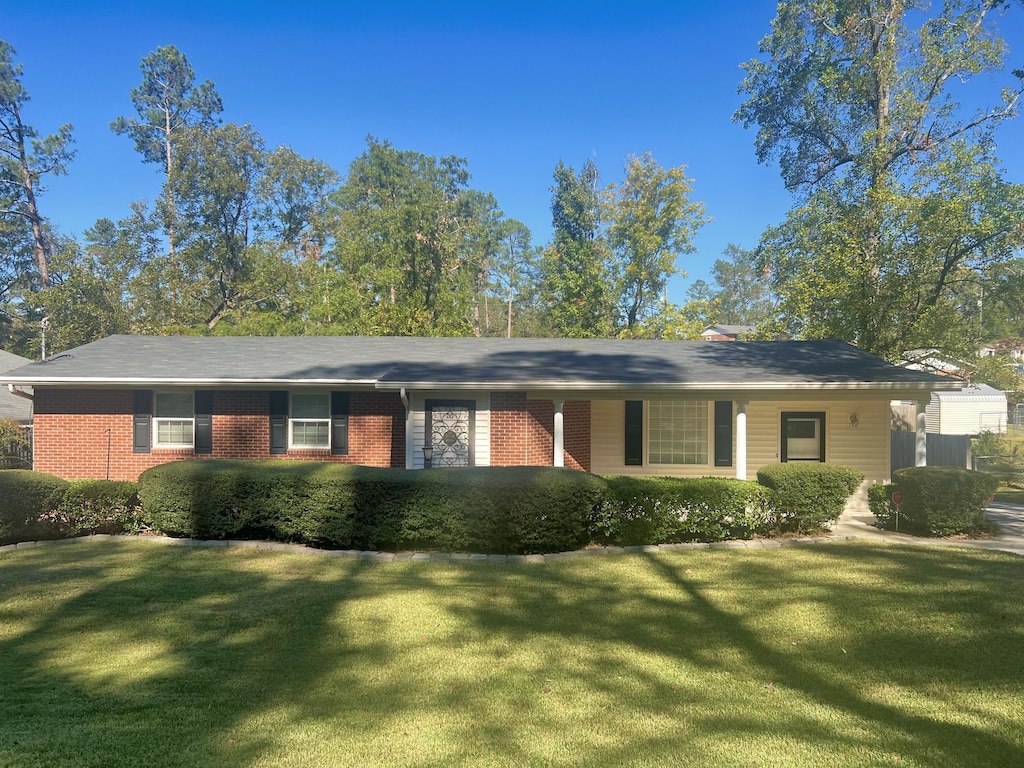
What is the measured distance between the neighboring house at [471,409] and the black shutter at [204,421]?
25 mm

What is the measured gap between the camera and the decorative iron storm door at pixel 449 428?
1409cm

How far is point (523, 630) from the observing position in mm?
6258

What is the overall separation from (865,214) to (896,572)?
16.2 metres

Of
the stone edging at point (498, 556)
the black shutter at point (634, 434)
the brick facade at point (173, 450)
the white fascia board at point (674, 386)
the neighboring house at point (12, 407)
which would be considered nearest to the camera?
the stone edging at point (498, 556)

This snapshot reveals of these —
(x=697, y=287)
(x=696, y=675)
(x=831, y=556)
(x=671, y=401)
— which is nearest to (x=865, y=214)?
(x=671, y=401)

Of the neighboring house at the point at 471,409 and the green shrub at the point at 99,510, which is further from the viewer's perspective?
the neighboring house at the point at 471,409

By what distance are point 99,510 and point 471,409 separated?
23.7 feet

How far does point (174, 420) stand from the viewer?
14758 mm

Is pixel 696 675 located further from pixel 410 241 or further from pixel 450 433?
pixel 410 241

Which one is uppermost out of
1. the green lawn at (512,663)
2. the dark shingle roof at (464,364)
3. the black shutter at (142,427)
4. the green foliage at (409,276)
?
the green foliage at (409,276)

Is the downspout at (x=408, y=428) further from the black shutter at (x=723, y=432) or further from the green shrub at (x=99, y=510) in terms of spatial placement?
the black shutter at (x=723, y=432)

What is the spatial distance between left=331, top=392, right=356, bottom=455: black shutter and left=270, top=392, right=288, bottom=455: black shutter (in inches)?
44.0

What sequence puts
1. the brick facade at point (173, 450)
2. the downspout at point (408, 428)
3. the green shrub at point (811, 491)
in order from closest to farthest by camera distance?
the green shrub at point (811, 491) → the downspout at point (408, 428) → the brick facade at point (173, 450)

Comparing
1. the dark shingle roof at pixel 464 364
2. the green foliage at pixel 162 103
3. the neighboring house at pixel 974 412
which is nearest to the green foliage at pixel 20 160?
the green foliage at pixel 162 103
